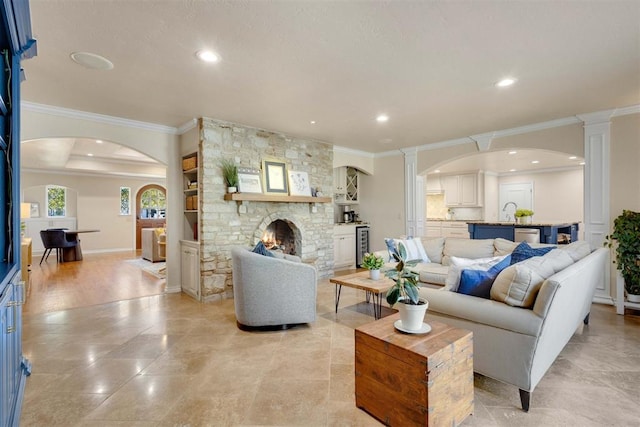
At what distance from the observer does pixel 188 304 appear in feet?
13.8

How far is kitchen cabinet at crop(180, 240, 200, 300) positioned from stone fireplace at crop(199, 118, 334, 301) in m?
0.14

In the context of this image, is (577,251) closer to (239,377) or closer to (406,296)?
(406,296)

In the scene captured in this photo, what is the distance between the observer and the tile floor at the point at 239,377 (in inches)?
75.2

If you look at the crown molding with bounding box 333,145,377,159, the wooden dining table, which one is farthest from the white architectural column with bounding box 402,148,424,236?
the wooden dining table

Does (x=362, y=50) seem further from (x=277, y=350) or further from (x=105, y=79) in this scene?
(x=277, y=350)

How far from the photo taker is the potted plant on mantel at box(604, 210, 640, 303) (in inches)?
145

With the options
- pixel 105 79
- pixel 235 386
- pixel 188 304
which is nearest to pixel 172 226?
pixel 188 304

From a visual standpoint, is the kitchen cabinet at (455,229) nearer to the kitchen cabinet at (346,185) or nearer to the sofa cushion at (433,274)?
the kitchen cabinet at (346,185)

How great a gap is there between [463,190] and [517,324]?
26.7 ft

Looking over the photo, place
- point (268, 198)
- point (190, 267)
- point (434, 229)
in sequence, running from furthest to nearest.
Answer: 1. point (434, 229)
2. point (268, 198)
3. point (190, 267)

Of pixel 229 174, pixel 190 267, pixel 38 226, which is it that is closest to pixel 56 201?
pixel 38 226

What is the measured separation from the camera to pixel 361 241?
699 cm

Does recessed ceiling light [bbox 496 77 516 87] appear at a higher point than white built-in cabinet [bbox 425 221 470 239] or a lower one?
higher

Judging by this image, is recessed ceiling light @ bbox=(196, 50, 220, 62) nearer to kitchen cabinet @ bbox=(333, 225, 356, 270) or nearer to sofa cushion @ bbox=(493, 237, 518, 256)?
sofa cushion @ bbox=(493, 237, 518, 256)
